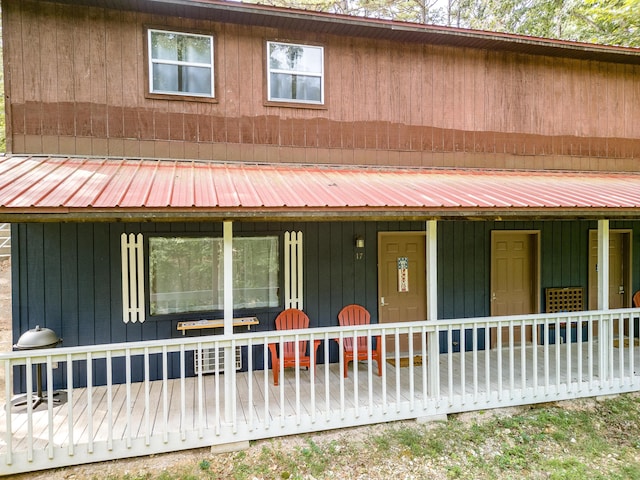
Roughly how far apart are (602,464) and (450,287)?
125 inches

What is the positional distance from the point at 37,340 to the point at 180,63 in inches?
160

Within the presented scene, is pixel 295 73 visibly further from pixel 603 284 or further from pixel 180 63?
pixel 603 284

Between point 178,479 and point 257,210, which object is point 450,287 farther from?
point 178,479

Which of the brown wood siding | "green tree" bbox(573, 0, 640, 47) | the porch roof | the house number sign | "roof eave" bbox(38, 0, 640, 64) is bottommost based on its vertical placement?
the house number sign

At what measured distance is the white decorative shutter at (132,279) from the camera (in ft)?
18.1

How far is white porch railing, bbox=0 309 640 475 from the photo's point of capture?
3.80m

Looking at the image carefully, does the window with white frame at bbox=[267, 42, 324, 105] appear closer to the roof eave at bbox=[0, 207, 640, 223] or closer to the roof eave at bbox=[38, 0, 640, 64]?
the roof eave at bbox=[38, 0, 640, 64]

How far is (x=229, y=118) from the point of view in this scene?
5980mm

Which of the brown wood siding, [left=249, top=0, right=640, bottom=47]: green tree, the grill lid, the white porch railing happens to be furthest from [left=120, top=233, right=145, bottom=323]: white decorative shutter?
[left=249, top=0, right=640, bottom=47]: green tree

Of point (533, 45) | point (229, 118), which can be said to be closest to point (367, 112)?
point (229, 118)

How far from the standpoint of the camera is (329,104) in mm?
6340

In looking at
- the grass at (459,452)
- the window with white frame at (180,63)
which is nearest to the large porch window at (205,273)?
the window with white frame at (180,63)

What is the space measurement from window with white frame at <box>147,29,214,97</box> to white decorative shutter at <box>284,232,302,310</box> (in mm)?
2442

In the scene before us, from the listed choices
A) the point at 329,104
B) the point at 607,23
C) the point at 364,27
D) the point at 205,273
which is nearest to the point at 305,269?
the point at 205,273
